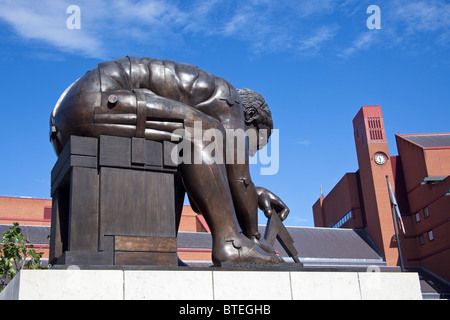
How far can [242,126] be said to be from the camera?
16.0 ft

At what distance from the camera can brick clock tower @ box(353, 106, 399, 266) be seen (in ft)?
111

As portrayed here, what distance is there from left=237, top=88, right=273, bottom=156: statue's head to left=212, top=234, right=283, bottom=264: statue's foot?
1.44 meters

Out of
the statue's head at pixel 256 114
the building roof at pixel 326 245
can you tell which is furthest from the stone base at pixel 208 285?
the building roof at pixel 326 245

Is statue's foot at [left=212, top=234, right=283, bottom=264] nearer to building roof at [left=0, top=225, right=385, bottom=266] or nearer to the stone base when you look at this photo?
the stone base

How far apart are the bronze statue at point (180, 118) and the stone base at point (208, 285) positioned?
20.1 inches

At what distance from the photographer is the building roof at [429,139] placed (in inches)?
1419

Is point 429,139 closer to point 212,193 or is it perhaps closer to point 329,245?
point 329,245

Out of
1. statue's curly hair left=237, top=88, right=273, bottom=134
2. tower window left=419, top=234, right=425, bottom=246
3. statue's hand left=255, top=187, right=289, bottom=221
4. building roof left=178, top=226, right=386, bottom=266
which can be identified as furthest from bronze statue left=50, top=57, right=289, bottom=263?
tower window left=419, top=234, right=425, bottom=246

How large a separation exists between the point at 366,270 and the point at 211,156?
5.12 ft

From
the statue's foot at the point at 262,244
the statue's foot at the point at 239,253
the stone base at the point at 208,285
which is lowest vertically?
the stone base at the point at 208,285

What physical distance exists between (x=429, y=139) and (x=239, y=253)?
3621 centimetres

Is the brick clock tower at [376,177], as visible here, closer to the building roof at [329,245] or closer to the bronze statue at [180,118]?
the building roof at [329,245]
